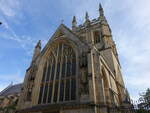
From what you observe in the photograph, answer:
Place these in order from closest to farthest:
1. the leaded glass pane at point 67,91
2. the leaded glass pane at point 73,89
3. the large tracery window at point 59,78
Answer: the leaded glass pane at point 73,89 < the leaded glass pane at point 67,91 < the large tracery window at point 59,78

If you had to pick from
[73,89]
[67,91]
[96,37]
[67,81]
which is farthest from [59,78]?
[96,37]

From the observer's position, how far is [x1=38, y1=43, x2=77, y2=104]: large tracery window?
11883 millimetres

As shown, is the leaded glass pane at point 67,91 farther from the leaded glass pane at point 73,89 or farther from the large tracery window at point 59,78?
the leaded glass pane at point 73,89

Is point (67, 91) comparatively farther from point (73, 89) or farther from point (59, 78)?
point (59, 78)

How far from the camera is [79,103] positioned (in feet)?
32.7

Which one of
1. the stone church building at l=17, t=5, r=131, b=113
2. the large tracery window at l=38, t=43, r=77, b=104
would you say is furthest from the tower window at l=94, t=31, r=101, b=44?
the large tracery window at l=38, t=43, r=77, b=104

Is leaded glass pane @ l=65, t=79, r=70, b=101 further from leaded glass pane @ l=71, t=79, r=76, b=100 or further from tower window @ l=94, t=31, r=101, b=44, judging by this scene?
tower window @ l=94, t=31, r=101, b=44

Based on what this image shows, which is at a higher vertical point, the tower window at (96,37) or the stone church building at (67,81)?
the tower window at (96,37)

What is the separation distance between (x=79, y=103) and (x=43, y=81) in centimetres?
556

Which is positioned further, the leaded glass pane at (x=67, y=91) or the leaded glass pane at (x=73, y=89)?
the leaded glass pane at (x=67, y=91)

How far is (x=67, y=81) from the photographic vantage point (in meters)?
12.5

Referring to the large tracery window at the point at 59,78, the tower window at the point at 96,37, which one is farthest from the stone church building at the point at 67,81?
the tower window at the point at 96,37

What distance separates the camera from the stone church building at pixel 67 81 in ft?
33.4

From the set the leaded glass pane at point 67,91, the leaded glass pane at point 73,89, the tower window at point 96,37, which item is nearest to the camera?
the leaded glass pane at point 73,89
